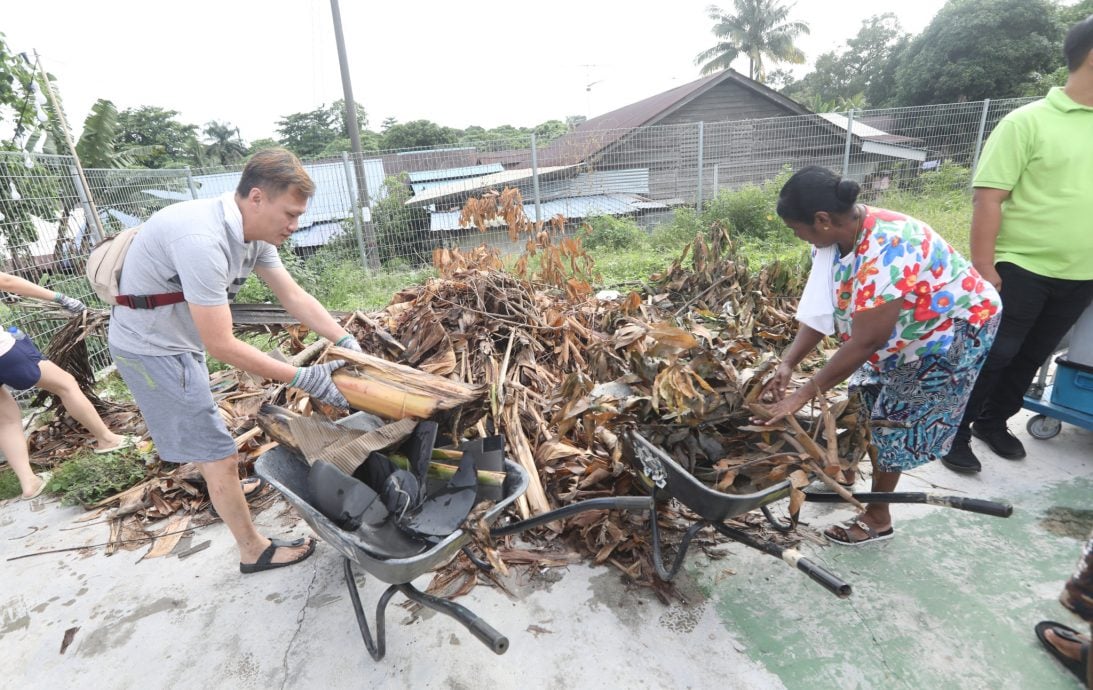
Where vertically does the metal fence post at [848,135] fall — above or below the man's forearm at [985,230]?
above

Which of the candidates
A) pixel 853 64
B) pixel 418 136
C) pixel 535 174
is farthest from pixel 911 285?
pixel 853 64

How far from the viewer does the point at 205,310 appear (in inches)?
72.3

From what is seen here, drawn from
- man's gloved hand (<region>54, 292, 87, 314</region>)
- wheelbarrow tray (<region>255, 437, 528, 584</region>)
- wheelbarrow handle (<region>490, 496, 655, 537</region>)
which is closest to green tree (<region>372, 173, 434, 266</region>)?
man's gloved hand (<region>54, 292, 87, 314</region>)

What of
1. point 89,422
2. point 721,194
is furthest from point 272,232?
point 721,194

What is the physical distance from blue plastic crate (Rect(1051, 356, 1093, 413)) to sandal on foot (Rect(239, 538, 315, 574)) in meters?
4.12

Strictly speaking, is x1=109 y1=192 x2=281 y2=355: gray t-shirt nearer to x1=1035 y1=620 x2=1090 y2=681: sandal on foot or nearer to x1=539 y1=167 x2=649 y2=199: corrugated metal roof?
x1=1035 y1=620 x2=1090 y2=681: sandal on foot

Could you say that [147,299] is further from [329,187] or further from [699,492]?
[329,187]

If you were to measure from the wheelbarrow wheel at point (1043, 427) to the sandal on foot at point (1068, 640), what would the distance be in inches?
66.6

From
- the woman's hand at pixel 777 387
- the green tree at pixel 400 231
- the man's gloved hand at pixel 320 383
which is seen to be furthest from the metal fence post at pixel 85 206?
the woman's hand at pixel 777 387

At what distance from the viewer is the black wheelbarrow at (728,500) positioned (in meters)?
1.52

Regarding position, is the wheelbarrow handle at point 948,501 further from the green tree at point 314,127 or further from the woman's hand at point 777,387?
the green tree at point 314,127

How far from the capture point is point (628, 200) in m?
10.4

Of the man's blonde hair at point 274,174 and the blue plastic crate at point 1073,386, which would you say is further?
the blue plastic crate at point 1073,386

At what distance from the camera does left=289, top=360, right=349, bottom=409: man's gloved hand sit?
1969mm
